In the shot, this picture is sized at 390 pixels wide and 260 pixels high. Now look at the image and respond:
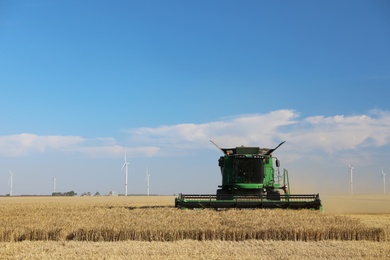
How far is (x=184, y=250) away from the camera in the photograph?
11.6 metres

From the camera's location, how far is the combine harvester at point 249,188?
2031 centimetres

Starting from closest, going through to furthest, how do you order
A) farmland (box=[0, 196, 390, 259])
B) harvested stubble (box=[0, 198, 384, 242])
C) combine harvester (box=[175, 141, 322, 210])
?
1. farmland (box=[0, 196, 390, 259])
2. harvested stubble (box=[0, 198, 384, 242])
3. combine harvester (box=[175, 141, 322, 210])

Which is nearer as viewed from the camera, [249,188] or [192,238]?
[192,238]

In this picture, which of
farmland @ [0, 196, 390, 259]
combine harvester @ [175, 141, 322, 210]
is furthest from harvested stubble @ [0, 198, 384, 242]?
combine harvester @ [175, 141, 322, 210]

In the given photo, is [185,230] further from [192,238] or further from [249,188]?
[249,188]

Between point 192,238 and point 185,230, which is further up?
point 185,230

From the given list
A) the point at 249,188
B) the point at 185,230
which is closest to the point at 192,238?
the point at 185,230

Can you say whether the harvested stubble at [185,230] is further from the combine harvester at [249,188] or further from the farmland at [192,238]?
the combine harvester at [249,188]

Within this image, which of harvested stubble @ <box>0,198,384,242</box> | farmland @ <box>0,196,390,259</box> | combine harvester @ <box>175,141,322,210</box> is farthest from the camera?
combine harvester @ <box>175,141,322,210</box>

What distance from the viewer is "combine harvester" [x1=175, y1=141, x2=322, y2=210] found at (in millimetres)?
20312

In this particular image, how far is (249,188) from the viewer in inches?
874

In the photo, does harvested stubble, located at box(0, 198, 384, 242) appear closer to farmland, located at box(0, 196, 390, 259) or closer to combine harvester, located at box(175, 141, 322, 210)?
farmland, located at box(0, 196, 390, 259)

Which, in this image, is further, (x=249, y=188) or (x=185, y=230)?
(x=249, y=188)

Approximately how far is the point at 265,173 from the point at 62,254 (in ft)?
43.2
